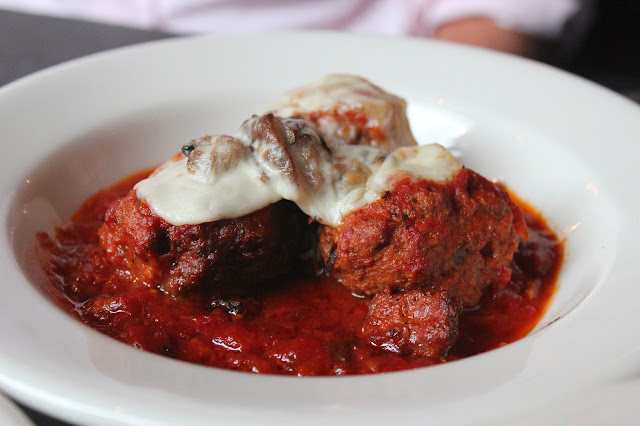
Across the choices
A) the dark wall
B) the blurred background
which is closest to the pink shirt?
the blurred background

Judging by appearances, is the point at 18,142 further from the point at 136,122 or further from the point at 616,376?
the point at 616,376

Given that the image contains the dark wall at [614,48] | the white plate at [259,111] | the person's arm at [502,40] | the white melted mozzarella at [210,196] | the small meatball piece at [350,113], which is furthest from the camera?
the person's arm at [502,40]

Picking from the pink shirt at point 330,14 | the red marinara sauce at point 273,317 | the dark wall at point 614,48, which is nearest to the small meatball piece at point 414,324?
the red marinara sauce at point 273,317

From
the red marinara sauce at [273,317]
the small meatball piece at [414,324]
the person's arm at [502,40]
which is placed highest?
the small meatball piece at [414,324]

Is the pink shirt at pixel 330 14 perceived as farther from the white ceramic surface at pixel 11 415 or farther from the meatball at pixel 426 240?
the white ceramic surface at pixel 11 415

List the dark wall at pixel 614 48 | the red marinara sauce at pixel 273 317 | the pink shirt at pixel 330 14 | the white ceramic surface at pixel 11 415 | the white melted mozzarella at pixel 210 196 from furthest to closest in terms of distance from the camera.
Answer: the pink shirt at pixel 330 14 < the dark wall at pixel 614 48 < the white melted mozzarella at pixel 210 196 < the red marinara sauce at pixel 273 317 < the white ceramic surface at pixel 11 415

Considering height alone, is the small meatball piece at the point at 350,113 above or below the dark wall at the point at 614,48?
above

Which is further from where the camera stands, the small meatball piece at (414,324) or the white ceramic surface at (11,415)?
the small meatball piece at (414,324)

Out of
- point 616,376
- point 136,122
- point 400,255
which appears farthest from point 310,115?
point 616,376
